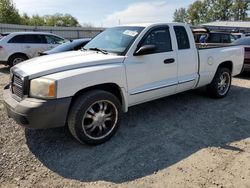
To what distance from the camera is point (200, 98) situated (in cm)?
650

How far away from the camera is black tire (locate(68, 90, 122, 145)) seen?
3682 millimetres

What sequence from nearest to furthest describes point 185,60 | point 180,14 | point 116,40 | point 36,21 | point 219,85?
1. point 116,40
2. point 185,60
3. point 219,85
4. point 36,21
5. point 180,14

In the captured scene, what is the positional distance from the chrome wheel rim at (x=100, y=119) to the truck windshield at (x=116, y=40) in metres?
0.96

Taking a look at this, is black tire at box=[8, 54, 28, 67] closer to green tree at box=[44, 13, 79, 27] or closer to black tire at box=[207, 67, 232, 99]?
black tire at box=[207, 67, 232, 99]

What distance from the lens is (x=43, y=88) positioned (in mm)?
3459

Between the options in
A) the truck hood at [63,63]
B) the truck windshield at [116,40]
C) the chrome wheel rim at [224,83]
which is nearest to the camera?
the truck hood at [63,63]

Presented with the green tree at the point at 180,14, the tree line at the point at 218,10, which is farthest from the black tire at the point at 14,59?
the green tree at the point at 180,14

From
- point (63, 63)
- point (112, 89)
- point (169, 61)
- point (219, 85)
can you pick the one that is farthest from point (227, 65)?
point (63, 63)

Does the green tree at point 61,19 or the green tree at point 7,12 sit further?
the green tree at point 61,19

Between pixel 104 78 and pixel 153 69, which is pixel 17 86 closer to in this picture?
pixel 104 78

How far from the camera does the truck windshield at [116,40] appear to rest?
447 centimetres

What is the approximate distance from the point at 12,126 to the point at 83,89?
172cm

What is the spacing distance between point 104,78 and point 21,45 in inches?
324

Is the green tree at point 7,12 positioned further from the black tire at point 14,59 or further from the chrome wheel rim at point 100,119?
the chrome wheel rim at point 100,119
